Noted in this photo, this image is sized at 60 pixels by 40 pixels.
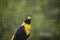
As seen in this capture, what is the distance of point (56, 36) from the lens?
6.10 feet

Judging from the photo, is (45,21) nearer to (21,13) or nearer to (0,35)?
(21,13)

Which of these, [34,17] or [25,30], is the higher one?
[34,17]

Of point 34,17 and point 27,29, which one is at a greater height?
point 34,17

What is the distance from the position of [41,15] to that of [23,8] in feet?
0.67

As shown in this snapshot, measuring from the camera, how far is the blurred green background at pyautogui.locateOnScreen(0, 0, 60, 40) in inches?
73.5

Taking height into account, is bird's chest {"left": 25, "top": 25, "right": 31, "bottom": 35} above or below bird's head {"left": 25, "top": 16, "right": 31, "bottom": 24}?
below

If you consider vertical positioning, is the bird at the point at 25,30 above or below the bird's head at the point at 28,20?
below

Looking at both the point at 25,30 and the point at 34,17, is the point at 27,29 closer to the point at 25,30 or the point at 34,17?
the point at 25,30

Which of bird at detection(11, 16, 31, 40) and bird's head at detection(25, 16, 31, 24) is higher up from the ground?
bird's head at detection(25, 16, 31, 24)

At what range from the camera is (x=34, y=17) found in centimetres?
193

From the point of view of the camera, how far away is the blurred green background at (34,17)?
1866mm

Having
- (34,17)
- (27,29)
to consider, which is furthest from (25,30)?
(34,17)

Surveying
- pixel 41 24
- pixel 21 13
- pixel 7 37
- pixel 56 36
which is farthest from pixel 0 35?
pixel 56 36

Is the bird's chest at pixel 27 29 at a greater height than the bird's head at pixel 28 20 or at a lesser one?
lesser
